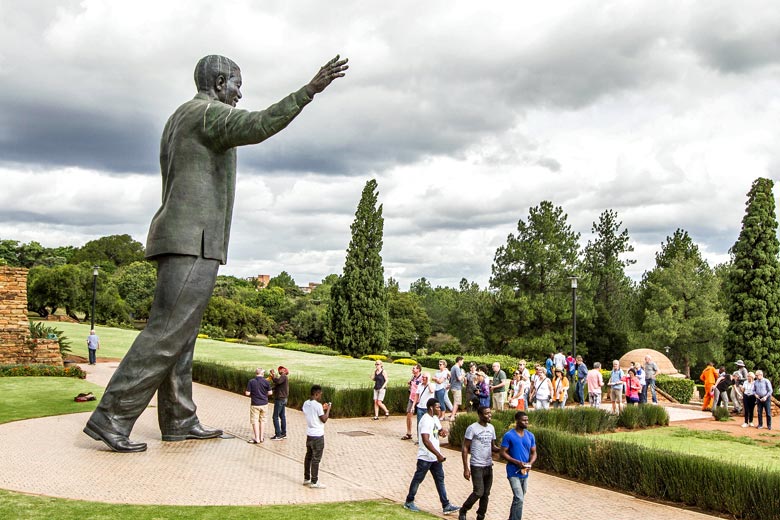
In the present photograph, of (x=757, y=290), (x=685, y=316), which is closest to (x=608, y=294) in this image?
(x=685, y=316)

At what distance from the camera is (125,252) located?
9312cm

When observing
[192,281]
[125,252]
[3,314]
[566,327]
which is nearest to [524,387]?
[192,281]

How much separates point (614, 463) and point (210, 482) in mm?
6016

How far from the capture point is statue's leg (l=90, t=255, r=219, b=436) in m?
10.8

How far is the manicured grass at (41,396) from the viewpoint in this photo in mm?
14766

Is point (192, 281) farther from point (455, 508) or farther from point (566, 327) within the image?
point (566, 327)

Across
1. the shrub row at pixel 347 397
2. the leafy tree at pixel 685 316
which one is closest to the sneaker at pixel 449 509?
the shrub row at pixel 347 397

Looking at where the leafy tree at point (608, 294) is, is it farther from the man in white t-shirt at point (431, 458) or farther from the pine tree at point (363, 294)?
the man in white t-shirt at point (431, 458)

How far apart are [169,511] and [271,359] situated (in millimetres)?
26822

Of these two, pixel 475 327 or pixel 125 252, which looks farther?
pixel 125 252

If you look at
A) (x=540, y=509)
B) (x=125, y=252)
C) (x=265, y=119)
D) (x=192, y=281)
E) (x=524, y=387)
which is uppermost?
(x=125, y=252)

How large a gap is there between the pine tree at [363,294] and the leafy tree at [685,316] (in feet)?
58.9

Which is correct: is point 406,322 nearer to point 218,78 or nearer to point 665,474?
point 218,78

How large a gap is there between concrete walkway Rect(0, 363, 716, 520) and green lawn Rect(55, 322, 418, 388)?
38.6 ft
